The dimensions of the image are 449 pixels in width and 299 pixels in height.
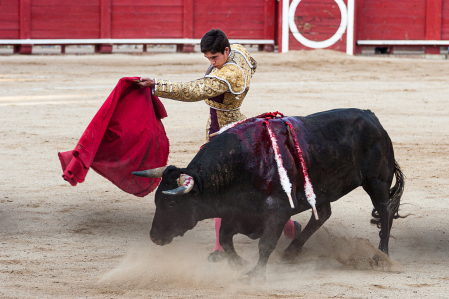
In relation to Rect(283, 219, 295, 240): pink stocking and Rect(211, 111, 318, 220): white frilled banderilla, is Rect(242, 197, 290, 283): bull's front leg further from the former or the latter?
Rect(283, 219, 295, 240): pink stocking

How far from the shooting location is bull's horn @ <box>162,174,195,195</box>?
235cm

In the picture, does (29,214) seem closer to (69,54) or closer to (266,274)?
(266,274)

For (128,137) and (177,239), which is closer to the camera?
(128,137)

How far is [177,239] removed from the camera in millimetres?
3168

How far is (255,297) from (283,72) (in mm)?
7695

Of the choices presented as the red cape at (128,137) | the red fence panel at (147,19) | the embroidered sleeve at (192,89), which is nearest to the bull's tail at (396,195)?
the embroidered sleeve at (192,89)

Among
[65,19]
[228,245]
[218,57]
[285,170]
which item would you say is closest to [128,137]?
[218,57]

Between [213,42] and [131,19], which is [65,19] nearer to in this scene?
[131,19]

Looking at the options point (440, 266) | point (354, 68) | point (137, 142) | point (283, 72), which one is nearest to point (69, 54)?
point (283, 72)

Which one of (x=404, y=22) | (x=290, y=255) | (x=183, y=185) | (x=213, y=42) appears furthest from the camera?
(x=404, y=22)

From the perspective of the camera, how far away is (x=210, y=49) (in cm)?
265

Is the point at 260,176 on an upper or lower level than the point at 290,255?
upper

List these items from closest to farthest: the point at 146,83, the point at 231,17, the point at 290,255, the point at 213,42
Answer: the point at 213,42 < the point at 146,83 < the point at 290,255 < the point at 231,17

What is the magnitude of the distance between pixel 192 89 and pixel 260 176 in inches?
19.1
